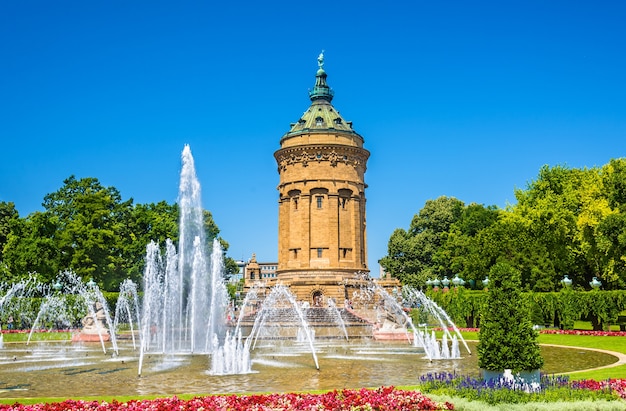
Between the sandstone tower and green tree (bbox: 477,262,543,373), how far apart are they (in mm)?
44493

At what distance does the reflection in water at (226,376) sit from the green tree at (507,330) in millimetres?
2933

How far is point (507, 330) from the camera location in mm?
12805

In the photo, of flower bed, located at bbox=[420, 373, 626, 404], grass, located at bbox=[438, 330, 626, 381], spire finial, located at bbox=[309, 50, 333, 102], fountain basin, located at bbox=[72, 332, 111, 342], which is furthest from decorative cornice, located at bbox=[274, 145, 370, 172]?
flower bed, located at bbox=[420, 373, 626, 404]

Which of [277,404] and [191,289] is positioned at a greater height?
[191,289]

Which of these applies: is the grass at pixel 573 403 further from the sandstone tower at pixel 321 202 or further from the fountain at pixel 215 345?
the sandstone tower at pixel 321 202

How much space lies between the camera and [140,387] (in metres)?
15.1

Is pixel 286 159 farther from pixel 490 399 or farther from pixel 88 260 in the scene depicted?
pixel 490 399

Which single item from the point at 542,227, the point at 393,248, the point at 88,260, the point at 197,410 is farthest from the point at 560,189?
the point at 197,410

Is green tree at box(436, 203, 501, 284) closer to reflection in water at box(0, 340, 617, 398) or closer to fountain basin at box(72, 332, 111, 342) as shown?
reflection in water at box(0, 340, 617, 398)

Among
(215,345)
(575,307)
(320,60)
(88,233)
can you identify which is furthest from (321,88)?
(215,345)

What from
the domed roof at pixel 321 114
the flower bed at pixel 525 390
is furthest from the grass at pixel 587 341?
the domed roof at pixel 321 114

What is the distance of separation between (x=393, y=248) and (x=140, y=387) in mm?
56208

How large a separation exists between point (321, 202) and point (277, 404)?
4931cm

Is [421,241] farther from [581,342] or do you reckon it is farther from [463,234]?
[581,342]
